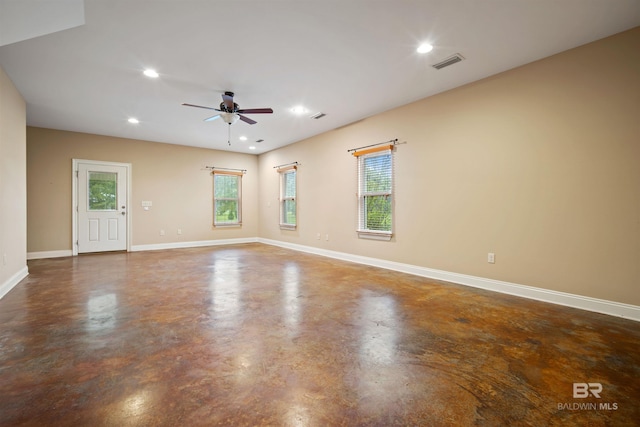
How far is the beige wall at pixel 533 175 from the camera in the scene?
2.80m

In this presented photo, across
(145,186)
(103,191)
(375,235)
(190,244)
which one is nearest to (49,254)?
(103,191)

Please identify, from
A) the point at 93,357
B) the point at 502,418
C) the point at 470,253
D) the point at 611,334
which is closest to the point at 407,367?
the point at 502,418

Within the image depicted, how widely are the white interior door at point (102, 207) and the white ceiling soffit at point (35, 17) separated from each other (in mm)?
4338

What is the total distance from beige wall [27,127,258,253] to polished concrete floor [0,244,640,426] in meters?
3.33

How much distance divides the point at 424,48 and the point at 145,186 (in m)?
6.85

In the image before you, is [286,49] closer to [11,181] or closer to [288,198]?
[11,181]

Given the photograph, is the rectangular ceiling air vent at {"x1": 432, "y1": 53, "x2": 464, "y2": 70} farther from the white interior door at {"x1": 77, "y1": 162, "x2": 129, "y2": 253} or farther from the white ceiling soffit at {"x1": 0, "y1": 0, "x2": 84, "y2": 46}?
the white interior door at {"x1": 77, "y1": 162, "x2": 129, "y2": 253}

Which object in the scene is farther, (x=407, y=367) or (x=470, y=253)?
(x=470, y=253)

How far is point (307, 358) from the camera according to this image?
6.50ft

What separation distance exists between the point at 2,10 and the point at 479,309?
17.1ft

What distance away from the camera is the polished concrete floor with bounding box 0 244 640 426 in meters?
1.46

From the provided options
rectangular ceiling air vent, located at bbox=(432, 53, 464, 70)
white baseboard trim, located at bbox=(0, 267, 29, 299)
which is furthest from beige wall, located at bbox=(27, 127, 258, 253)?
rectangular ceiling air vent, located at bbox=(432, 53, 464, 70)

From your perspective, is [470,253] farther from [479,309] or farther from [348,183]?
[348,183]

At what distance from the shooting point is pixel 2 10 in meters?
2.47
